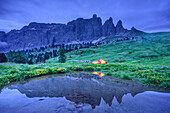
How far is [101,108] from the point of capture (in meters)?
5.70

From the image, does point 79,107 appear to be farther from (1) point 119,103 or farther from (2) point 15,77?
(2) point 15,77

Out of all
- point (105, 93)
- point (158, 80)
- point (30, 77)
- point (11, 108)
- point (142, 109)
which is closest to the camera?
point (142, 109)

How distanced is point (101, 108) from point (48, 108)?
3.34 metres

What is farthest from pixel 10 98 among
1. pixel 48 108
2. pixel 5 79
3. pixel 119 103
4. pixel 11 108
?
pixel 119 103

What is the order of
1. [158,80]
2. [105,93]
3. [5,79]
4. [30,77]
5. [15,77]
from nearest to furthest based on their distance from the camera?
[105,93] → [158,80] → [5,79] → [15,77] → [30,77]

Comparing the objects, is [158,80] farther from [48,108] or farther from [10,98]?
[10,98]

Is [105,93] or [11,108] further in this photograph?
[105,93]

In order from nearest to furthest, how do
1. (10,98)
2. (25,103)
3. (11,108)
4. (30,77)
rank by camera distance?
(11,108) → (25,103) → (10,98) → (30,77)

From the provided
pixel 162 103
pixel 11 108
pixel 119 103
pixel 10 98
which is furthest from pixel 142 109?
pixel 10 98

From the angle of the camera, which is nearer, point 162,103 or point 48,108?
point 48,108

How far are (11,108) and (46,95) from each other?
2.31 meters

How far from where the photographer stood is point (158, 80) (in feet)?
32.8

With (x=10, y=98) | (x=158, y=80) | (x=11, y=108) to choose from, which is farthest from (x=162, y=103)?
(x=10, y=98)

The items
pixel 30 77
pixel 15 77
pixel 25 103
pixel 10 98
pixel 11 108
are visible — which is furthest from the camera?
pixel 30 77
